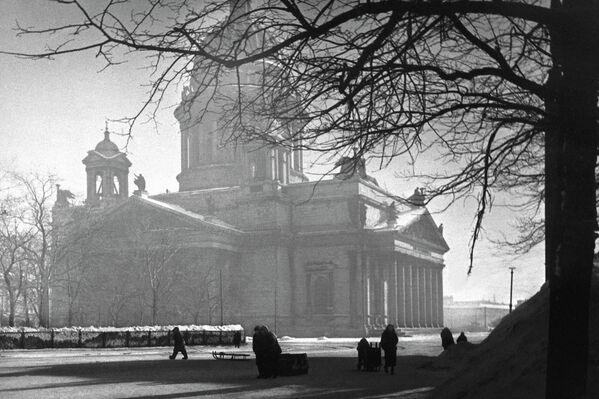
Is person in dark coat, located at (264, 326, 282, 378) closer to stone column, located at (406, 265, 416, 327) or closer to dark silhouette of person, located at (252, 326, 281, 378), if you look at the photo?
dark silhouette of person, located at (252, 326, 281, 378)

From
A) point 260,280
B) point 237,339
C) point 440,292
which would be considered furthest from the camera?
point 440,292

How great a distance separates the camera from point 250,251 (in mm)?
78562

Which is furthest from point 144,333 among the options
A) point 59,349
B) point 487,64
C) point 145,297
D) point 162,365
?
point 487,64

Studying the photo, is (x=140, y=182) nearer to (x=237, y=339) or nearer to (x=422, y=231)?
(x=422, y=231)

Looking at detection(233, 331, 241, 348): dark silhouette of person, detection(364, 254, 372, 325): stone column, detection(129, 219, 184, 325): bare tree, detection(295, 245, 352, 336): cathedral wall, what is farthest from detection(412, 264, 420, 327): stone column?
detection(233, 331, 241, 348): dark silhouette of person

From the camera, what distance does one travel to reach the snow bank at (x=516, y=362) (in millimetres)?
11157

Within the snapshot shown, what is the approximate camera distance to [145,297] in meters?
69.8

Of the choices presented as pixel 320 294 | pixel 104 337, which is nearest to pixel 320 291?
pixel 320 294

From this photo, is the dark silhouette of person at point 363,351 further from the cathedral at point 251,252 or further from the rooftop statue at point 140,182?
the rooftop statue at point 140,182

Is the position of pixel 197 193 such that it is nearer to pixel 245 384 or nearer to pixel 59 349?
pixel 59 349

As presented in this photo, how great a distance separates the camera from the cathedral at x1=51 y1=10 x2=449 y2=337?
6975cm

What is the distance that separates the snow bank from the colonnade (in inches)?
2417

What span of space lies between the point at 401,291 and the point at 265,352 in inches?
2505

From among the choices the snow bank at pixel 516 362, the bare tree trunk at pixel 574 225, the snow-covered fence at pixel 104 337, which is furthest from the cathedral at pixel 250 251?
the bare tree trunk at pixel 574 225
